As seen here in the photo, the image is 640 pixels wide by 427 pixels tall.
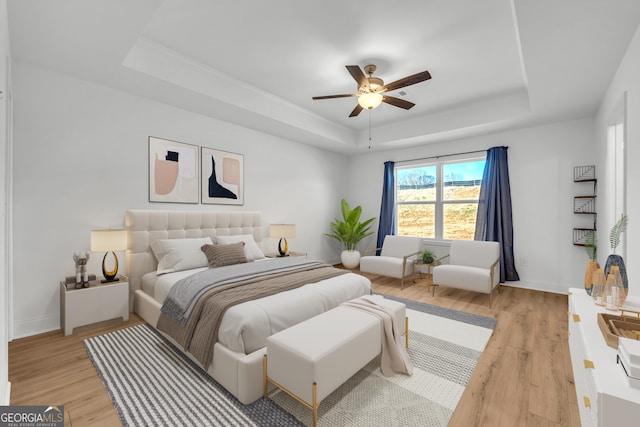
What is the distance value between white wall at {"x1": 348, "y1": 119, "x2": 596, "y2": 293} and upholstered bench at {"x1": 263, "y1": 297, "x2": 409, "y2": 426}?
398 cm

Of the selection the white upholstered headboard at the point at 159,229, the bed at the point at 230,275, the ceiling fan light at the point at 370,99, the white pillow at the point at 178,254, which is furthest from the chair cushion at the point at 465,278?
the white pillow at the point at 178,254

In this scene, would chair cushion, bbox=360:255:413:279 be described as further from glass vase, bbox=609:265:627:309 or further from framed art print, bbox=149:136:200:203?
framed art print, bbox=149:136:200:203

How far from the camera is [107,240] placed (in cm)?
291

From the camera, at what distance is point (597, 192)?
155 inches

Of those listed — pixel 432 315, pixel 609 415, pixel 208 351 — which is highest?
pixel 609 415

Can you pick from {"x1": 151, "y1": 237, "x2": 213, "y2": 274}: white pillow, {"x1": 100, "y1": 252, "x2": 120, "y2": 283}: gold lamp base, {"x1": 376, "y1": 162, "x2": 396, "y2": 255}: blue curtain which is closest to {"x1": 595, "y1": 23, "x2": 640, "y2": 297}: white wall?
{"x1": 376, "y1": 162, "x2": 396, "y2": 255}: blue curtain

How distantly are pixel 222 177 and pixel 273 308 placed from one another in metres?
2.76

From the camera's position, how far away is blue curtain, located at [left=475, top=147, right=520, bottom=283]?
15.6 ft

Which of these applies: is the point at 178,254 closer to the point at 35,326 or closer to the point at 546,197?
the point at 35,326

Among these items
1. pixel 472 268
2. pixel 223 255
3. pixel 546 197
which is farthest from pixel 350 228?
pixel 546 197

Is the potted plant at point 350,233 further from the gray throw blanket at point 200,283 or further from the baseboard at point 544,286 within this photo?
the gray throw blanket at point 200,283

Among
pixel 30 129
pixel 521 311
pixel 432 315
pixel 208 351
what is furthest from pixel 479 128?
pixel 30 129

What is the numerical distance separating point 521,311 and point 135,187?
517 centimetres

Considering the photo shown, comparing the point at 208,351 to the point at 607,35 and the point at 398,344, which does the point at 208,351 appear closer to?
the point at 398,344
